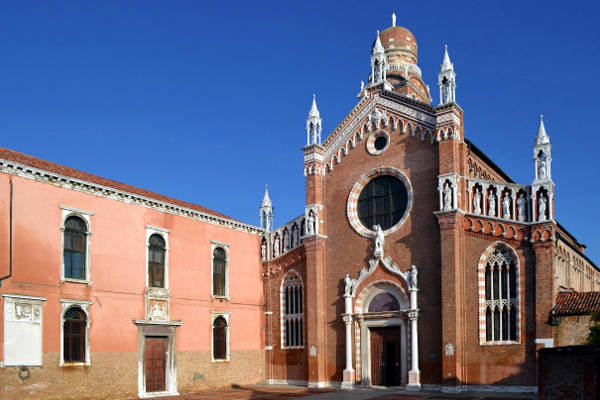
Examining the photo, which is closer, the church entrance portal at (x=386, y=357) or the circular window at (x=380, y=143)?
the church entrance portal at (x=386, y=357)

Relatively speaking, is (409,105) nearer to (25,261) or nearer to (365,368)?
(365,368)

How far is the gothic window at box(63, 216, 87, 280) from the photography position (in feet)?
72.3

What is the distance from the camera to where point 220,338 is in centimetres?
2806

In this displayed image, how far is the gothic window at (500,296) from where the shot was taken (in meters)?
23.7

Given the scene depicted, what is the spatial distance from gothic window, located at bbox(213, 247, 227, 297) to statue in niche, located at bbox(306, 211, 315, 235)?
383cm

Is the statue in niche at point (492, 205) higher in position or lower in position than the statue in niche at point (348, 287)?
higher

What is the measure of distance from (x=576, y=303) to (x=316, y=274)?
10606 millimetres

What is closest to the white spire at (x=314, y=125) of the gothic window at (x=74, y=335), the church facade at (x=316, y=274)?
the church facade at (x=316, y=274)

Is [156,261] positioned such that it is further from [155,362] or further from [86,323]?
[86,323]

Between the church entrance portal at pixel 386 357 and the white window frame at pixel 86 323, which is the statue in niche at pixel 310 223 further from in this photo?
the white window frame at pixel 86 323

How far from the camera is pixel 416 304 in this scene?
2567 centimetres

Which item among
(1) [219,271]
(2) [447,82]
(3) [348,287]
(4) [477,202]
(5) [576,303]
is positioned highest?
(2) [447,82]

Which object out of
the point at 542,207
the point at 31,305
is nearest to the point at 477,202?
the point at 542,207

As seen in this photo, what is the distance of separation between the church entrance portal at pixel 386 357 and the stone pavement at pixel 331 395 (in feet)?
2.15
